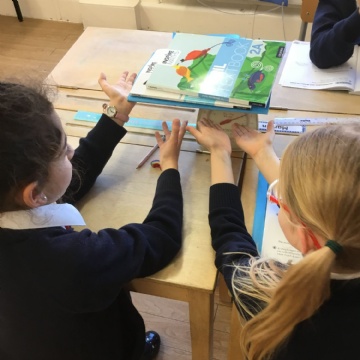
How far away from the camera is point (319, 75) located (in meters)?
1.27

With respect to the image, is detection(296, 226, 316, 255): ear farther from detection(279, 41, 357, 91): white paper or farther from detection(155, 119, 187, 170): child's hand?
detection(279, 41, 357, 91): white paper

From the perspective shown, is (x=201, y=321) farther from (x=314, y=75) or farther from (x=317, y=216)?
(x=314, y=75)

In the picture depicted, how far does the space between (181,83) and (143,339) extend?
58 centimetres

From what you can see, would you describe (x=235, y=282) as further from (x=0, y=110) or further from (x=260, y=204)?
(x=0, y=110)

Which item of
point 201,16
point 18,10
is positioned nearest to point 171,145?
point 201,16

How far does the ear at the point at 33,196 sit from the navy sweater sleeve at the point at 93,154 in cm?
21

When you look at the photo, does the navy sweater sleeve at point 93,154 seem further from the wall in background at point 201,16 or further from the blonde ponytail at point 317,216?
the wall in background at point 201,16

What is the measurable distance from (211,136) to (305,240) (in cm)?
42

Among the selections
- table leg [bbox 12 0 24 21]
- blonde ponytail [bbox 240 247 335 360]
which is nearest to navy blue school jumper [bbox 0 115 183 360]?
blonde ponytail [bbox 240 247 335 360]

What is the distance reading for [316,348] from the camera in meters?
0.62

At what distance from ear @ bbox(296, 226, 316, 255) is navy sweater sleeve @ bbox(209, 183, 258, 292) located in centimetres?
14

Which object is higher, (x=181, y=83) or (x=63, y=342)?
(x=181, y=83)

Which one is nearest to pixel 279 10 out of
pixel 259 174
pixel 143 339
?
pixel 259 174

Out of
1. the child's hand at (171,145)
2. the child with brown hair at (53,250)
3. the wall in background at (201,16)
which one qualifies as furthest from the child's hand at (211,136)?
the wall in background at (201,16)
